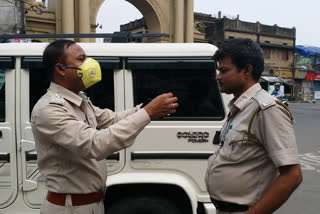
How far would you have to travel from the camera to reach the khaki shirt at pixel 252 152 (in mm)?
1419

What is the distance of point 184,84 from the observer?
299cm

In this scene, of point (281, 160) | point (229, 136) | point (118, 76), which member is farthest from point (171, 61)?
point (281, 160)

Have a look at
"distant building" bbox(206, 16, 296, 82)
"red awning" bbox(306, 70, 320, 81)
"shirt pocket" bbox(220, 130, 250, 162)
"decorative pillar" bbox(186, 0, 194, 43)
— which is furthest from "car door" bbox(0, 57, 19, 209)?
"red awning" bbox(306, 70, 320, 81)

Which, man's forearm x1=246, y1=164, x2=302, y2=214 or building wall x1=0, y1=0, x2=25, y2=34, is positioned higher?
building wall x1=0, y1=0, x2=25, y2=34

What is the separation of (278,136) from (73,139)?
102 cm

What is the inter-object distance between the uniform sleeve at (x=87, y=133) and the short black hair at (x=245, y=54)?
1.86ft

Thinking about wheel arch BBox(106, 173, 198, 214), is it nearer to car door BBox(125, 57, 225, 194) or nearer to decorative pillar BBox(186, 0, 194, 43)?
car door BBox(125, 57, 225, 194)

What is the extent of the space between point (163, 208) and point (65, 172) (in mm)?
1401

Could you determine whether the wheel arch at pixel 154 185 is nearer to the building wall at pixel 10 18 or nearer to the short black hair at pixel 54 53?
the short black hair at pixel 54 53

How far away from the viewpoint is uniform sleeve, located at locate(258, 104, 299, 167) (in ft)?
4.59

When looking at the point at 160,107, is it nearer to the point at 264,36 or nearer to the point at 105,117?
the point at 105,117

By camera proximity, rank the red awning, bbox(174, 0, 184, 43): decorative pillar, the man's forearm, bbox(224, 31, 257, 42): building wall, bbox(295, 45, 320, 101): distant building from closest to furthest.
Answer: the man's forearm < bbox(174, 0, 184, 43): decorative pillar < bbox(224, 31, 257, 42): building wall < bbox(295, 45, 320, 101): distant building < the red awning

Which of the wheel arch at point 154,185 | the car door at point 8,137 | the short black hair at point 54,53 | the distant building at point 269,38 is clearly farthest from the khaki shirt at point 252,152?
the distant building at point 269,38

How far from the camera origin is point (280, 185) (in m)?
1.39
